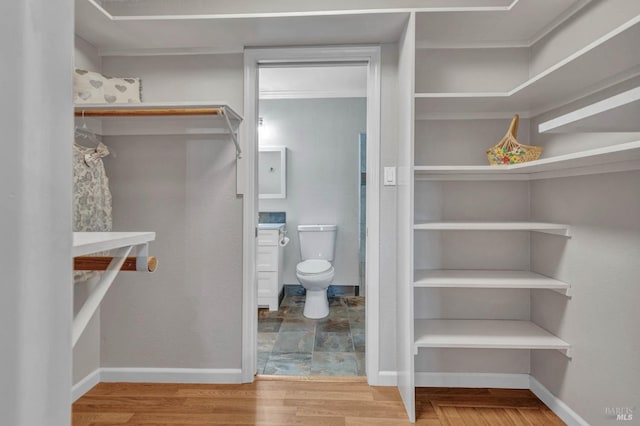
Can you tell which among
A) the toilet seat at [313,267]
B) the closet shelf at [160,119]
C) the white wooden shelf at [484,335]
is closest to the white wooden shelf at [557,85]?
the closet shelf at [160,119]

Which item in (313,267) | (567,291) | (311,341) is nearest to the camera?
(567,291)

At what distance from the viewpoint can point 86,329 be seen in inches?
79.9

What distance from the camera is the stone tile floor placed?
2328 mm

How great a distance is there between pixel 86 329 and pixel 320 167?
2637mm

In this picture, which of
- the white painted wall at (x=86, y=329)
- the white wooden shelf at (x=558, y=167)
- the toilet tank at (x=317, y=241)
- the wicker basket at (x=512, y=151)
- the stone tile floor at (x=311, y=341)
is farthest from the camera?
the toilet tank at (x=317, y=241)

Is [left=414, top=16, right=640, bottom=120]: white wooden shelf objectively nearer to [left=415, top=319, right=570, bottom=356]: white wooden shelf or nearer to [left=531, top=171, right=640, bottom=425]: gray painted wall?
[left=531, top=171, right=640, bottom=425]: gray painted wall

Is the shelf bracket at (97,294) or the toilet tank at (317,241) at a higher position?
the shelf bracket at (97,294)

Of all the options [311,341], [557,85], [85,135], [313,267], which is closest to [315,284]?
[313,267]

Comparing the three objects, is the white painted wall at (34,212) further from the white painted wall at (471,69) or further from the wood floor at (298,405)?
the white painted wall at (471,69)

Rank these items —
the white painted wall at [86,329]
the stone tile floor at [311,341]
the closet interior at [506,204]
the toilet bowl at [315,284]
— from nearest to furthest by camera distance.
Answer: the closet interior at [506,204]
the white painted wall at [86,329]
the stone tile floor at [311,341]
the toilet bowl at [315,284]

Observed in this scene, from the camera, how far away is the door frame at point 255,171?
207 cm

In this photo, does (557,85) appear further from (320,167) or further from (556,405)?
(320,167)

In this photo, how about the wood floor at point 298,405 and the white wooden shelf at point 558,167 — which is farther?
the wood floor at point 298,405

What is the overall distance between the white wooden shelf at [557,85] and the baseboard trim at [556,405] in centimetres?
148
